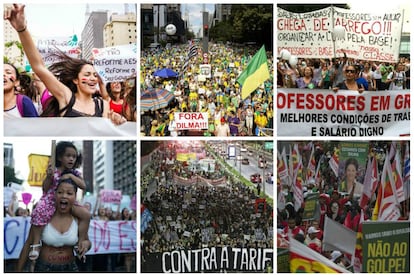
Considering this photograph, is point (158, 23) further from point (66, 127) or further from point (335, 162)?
point (335, 162)

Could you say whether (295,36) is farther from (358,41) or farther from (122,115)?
(122,115)

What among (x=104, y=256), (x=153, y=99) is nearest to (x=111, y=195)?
(x=104, y=256)

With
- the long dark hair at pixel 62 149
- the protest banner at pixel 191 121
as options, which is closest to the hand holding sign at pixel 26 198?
the long dark hair at pixel 62 149

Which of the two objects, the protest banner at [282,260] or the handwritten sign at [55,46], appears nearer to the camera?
the handwritten sign at [55,46]

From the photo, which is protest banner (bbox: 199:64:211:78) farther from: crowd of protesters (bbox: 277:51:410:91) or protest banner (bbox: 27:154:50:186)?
protest banner (bbox: 27:154:50:186)

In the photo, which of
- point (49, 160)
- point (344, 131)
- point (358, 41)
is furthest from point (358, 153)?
point (49, 160)

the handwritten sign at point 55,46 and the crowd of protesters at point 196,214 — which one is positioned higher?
the handwritten sign at point 55,46

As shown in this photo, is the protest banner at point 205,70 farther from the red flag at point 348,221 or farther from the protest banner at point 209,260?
the red flag at point 348,221
